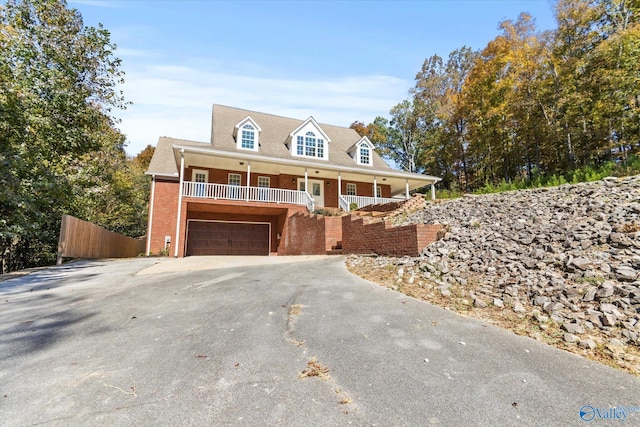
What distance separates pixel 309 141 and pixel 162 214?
1017 centimetres

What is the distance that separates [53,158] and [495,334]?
17.2 m

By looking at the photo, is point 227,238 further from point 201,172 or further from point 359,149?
point 359,149

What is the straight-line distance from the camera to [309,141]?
67.1 ft

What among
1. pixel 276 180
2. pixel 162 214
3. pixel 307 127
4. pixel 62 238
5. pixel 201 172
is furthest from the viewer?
pixel 307 127

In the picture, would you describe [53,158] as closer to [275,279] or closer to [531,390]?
[275,279]

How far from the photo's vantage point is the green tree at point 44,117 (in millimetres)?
9945

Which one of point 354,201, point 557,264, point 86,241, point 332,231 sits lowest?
point 557,264

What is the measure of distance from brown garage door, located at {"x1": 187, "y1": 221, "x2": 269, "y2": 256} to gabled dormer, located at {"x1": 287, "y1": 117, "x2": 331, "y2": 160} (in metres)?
5.43

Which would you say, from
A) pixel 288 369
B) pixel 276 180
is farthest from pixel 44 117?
pixel 288 369

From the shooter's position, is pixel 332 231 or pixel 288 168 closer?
pixel 332 231

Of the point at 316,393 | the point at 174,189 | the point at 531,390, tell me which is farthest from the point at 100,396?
the point at 174,189

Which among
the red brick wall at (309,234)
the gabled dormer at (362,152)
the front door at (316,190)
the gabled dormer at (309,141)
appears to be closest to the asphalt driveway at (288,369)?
the red brick wall at (309,234)

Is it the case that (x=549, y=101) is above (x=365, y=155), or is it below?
above

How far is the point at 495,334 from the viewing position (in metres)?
3.52
